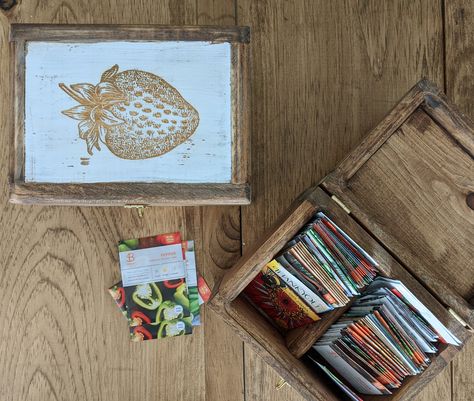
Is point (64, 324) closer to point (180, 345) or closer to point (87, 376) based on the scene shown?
point (87, 376)

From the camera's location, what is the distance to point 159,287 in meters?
1.09

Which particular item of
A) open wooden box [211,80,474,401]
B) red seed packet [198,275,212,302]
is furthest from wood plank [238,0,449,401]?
open wooden box [211,80,474,401]

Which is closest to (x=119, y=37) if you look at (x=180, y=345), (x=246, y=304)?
(x=246, y=304)

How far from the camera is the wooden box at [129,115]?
84 centimetres

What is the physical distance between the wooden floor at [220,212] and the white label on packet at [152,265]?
27 mm

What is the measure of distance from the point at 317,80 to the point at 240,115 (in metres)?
0.32

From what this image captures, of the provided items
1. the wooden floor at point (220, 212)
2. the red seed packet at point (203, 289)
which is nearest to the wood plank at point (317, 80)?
the wooden floor at point (220, 212)

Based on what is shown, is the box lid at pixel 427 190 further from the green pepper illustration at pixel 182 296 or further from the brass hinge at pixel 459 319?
the green pepper illustration at pixel 182 296

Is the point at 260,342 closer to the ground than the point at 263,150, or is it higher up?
closer to the ground

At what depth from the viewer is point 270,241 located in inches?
32.4

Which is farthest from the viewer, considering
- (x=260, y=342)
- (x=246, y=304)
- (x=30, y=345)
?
(x=30, y=345)

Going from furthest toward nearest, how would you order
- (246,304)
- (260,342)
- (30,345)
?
(30,345), (246,304), (260,342)

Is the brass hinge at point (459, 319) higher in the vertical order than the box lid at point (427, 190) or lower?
lower

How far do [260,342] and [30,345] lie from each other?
510mm
